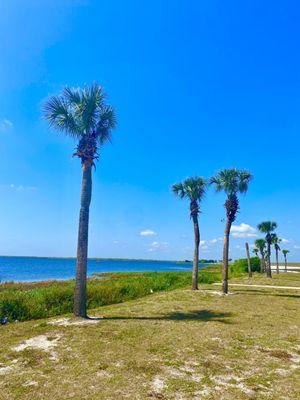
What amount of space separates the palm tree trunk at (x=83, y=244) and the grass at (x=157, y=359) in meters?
1.38

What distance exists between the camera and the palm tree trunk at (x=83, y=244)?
1433cm

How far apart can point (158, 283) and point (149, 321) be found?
18.5 meters

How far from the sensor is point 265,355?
9.20 meters

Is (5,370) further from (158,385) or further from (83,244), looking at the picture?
(83,244)

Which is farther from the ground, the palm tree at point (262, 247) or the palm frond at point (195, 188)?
the palm frond at point (195, 188)

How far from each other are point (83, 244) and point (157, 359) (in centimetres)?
723

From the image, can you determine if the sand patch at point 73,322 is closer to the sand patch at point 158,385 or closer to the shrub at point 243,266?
the sand patch at point 158,385

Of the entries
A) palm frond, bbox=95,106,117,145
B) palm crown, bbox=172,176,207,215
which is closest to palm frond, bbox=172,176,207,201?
palm crown, bbox=172,176,207,215

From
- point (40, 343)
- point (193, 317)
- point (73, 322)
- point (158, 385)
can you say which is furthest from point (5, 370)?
point (193, 317)

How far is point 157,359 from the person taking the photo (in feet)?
28.4

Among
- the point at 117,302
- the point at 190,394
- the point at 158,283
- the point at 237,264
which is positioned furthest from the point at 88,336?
the point at 237,264

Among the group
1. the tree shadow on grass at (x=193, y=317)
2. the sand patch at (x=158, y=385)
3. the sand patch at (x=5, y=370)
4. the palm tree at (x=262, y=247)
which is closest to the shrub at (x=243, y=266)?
the palm tree at (x=262, y=247)

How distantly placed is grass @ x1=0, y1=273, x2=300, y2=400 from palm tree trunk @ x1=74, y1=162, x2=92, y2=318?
1380 mm

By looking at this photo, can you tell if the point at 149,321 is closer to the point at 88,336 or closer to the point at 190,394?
the point at 88,336
